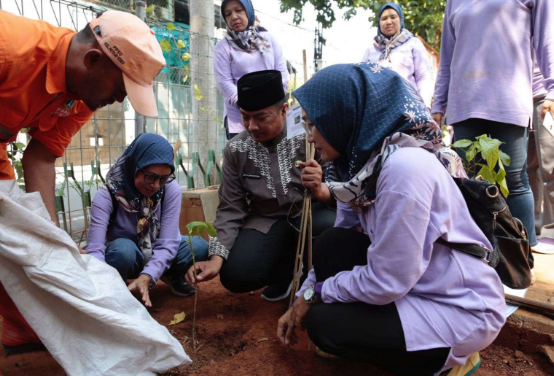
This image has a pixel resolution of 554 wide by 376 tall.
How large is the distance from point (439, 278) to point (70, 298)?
1230 mm

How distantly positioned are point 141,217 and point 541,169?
281 cm

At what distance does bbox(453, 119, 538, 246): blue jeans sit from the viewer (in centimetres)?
244

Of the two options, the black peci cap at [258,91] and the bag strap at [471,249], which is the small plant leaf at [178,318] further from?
the bag strap at [471,249]

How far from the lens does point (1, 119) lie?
1.60 m

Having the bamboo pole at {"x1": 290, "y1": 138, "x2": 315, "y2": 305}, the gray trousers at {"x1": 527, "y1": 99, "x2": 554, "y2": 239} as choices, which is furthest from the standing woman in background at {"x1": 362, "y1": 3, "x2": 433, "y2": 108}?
the bamboo pole at {"x1": 290, "y1": 138, "x2": 315, "y2": 305}

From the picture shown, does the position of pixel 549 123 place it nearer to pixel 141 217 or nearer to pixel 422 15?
pixel 141 217

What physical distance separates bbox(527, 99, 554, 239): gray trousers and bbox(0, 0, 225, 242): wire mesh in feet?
9.07

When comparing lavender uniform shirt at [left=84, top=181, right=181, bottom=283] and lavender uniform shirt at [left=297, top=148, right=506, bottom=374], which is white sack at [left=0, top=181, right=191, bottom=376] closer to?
lavender uniform shirt at [left=84, top=181, right=181, bottom=283]

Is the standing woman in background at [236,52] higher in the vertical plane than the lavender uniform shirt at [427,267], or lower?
higher

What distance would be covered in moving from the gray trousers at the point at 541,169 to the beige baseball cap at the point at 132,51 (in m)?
2.54

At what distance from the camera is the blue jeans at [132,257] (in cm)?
224

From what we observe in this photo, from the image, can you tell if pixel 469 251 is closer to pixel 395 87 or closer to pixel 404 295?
pixel 404 295

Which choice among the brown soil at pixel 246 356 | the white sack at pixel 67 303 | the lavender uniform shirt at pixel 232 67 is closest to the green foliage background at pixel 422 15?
the lavender uniform shirt at pixel 232 67

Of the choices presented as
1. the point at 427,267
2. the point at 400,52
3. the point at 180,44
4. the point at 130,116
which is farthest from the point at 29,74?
the point at 400,52
